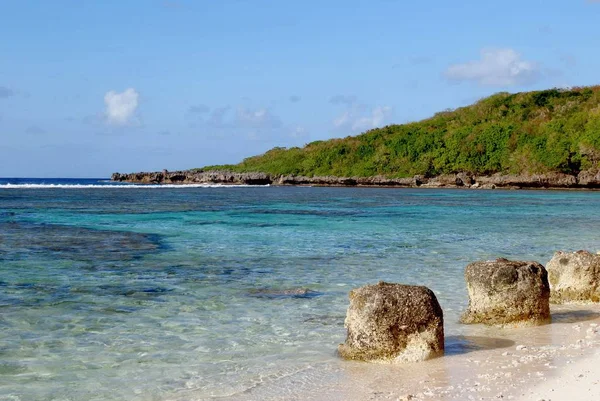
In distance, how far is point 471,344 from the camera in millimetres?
9734

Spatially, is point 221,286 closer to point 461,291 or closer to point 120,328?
point 120,328

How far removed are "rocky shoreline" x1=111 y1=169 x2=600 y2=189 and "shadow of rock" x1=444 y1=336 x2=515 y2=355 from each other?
268 feet

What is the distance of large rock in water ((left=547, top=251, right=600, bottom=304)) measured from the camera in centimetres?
1292

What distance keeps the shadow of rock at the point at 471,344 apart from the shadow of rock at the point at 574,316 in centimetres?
196

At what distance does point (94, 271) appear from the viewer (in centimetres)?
1641

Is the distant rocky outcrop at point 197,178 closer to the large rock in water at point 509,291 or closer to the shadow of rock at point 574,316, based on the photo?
the shadow of rock at point 574,316

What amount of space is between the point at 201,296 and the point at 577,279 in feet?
24.2

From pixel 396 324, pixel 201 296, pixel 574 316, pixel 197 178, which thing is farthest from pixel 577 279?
pixel 197 178

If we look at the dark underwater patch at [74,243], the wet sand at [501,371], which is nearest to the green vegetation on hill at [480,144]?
the dark underwater patch at [74,243]

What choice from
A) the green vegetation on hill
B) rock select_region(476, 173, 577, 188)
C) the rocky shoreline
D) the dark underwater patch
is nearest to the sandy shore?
the dark underwater patch

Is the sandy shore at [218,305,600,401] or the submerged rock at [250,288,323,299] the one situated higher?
the submerged rock at [250,288,323,299]

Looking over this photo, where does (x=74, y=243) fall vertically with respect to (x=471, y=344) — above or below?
above

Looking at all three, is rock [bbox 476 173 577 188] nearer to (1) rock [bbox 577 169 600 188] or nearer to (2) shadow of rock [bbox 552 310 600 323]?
(1) rock [bbox 577 169 600 188]

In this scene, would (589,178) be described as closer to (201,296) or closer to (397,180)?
(397,180)
